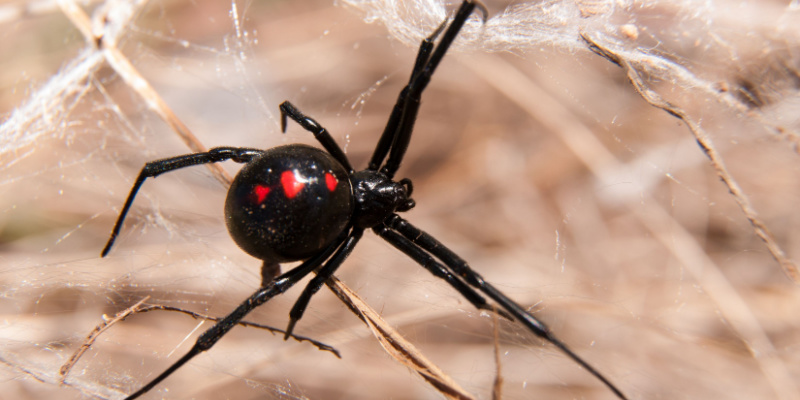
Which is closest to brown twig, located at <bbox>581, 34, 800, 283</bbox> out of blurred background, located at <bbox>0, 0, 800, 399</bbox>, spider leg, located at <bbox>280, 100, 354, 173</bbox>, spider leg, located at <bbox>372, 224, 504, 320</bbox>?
blurred background, located at <bbox>0, 0, 800, 399</bbox>

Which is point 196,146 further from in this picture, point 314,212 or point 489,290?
point 489,290

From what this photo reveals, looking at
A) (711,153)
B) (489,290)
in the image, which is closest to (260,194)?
(489,290)

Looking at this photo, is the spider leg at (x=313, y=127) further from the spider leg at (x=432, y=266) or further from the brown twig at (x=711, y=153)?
the brown twig at (x=711, y=153)

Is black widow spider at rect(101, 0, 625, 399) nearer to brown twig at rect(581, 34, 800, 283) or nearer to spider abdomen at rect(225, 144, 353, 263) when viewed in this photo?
spider abdomen at rect(225, 144, 353, 263)

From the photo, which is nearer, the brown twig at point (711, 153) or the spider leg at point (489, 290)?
the spider leg at point (489, 290)

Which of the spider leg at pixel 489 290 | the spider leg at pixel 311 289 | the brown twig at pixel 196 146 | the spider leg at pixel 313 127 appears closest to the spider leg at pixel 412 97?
the spider leg at pixel 313 127

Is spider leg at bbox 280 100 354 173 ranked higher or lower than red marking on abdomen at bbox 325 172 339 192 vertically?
higher

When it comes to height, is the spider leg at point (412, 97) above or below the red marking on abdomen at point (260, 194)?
above

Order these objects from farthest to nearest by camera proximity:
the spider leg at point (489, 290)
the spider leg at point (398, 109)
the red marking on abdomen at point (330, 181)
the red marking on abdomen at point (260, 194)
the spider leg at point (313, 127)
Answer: the spider leg at point (313, 127), the spider leg at point (398, 109), the red marking on abdomen at point (330, 181), the red marking on abdomen at point (260, 194), the spider leg at point (489, 290)
